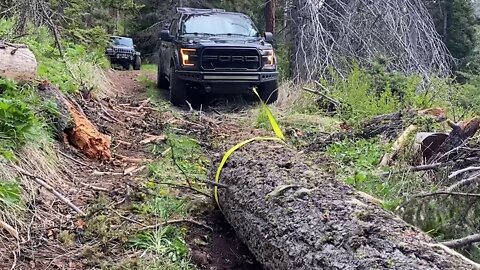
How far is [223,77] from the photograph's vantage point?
9.39 m

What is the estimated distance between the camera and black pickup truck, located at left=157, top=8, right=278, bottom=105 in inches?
369

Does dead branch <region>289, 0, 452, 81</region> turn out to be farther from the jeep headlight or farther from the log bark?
the log bark

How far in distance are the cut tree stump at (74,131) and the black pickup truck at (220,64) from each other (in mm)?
3381

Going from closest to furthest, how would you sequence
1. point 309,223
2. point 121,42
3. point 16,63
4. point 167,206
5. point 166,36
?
1. point 309,223
2. point 167,206
3. point 16,63
4. point 166,36
5. point 121,42

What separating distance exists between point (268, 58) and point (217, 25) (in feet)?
4.89

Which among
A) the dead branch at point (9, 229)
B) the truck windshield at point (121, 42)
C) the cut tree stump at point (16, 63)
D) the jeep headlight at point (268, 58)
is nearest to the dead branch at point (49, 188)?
the dead branch at point (9, 229)

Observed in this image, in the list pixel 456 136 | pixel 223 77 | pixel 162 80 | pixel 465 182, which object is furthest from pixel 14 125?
pixel 162 80

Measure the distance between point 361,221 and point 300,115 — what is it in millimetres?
5815

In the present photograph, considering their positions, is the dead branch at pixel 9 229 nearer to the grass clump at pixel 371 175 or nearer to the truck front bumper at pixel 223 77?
the grass clump at pixel 371 175

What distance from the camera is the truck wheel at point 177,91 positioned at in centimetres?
973

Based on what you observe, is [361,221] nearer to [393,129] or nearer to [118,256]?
[118,256]

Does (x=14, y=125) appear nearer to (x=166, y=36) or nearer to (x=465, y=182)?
Answer: (x=465, y=182)

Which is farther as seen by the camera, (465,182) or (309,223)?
(465,182)

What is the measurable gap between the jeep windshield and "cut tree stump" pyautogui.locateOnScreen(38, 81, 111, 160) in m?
4.44
